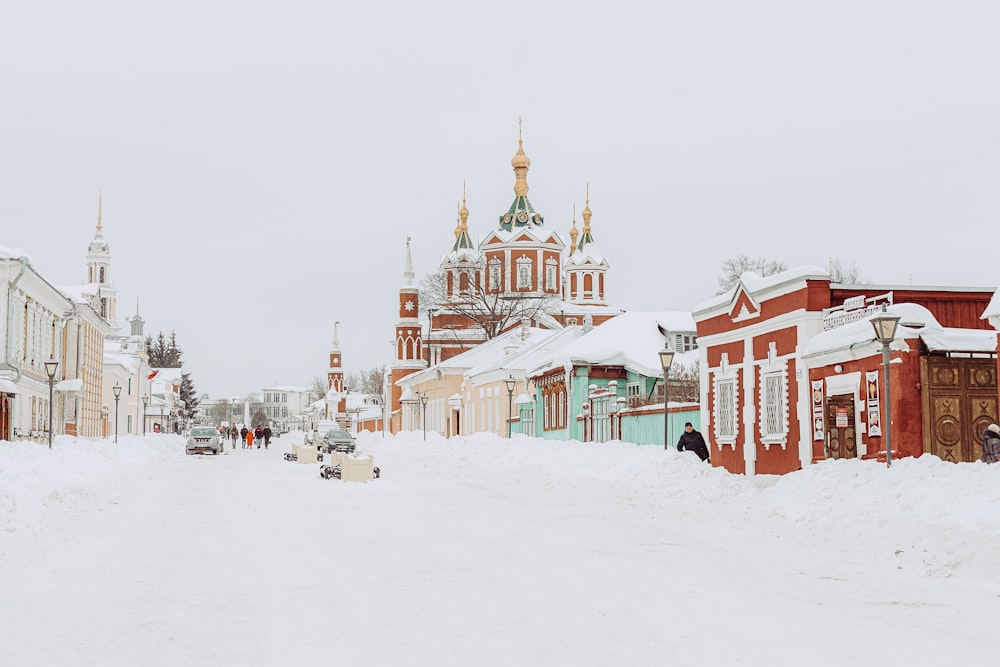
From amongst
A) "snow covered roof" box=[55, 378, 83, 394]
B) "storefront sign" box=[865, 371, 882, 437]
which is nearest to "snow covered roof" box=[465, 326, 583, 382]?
"snow covered roof" box=[55, 378, 83, 394]

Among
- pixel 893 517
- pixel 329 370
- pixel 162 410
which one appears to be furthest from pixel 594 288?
pixel 893 517

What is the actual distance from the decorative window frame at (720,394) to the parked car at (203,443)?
33393mm

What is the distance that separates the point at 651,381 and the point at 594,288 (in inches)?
2047

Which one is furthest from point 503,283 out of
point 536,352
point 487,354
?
point 536,352

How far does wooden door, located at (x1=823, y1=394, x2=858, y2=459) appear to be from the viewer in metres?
21.3

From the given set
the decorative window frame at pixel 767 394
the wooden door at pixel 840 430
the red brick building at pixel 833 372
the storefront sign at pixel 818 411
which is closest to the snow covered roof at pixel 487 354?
the red brick building at pixel 833 372

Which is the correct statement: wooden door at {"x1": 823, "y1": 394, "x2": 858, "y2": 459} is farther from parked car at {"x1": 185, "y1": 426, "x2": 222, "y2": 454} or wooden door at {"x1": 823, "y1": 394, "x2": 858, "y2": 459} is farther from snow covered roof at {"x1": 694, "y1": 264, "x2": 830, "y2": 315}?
parked car at {"x1": 185, "y1": 426, "x2": 222, "y2": 454}

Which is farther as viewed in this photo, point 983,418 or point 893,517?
point 983,418

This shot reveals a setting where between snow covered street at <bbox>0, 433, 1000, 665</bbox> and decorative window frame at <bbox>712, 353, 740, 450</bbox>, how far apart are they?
4.30 m

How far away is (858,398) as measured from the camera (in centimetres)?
2042

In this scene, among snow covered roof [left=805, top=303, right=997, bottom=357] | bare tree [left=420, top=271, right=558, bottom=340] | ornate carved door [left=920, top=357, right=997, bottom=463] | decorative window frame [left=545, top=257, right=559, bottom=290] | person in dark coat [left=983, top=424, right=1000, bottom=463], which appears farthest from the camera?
decorative window frame [left=545, top=257, right=559, bottom=290]

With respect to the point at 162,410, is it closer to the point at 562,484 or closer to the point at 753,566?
the point at 562,484

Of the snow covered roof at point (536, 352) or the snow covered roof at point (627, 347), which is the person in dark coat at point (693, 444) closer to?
the snow covered roof at point (627, 347)

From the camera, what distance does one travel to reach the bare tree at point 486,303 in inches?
3292
